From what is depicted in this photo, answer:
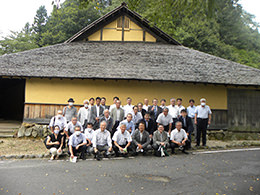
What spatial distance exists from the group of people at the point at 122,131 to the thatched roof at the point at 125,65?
2642mm

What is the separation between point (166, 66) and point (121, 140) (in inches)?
250

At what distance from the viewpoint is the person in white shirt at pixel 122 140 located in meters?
7.50

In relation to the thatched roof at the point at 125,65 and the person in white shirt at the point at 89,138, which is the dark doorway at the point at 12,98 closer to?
the thatched roof at the point at 125,65

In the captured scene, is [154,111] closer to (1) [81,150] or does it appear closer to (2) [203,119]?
(2) [203,119]

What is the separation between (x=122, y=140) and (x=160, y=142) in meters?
1.38

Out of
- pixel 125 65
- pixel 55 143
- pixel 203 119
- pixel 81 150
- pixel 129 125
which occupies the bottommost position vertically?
pixel 81 150

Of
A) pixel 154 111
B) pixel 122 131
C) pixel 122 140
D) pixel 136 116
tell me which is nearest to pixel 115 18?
pixel 154 111

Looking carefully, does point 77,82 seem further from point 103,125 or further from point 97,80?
point 103,125

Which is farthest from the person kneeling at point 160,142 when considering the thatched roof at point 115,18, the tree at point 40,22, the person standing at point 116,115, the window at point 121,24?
the tree at point 40,22

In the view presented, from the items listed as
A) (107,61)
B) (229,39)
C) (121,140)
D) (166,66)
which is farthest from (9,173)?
(229,39)

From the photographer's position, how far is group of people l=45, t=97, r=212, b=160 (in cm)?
743

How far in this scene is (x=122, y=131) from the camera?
7562 mm

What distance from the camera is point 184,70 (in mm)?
12109

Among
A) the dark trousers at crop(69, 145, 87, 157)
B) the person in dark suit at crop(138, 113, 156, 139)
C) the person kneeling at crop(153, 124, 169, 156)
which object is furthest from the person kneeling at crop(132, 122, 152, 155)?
the dark trousers at crop(69, 145, 87, 157)
